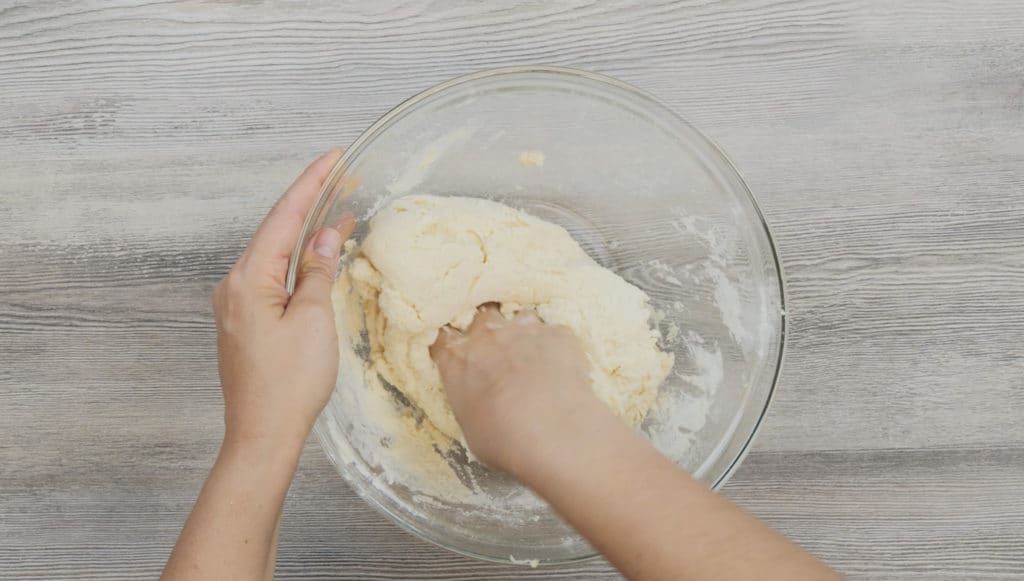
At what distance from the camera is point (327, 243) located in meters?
0.81

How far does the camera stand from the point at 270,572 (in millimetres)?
812

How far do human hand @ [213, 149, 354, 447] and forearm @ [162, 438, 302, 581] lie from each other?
0.07 ft

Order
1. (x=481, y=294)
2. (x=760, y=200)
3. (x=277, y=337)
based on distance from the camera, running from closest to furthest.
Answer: (x=277, y=337), (x=481, y=294), (x=760, y=200)

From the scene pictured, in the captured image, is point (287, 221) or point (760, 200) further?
point (760, 200)

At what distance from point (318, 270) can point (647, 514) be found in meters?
0.48

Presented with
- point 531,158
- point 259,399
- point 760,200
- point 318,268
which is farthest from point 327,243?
point 760,200

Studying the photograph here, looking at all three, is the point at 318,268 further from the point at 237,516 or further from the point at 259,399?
the point at 237,516

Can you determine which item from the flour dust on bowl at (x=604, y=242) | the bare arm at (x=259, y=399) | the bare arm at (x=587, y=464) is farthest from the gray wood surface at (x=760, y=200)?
the bare arm at (x=587, y=464)

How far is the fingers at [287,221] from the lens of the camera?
0.79 m

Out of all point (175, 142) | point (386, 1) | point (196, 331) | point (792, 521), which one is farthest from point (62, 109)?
point (792, 521)

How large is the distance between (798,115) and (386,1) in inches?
26.6

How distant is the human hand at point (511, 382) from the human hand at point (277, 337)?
0.56 ft

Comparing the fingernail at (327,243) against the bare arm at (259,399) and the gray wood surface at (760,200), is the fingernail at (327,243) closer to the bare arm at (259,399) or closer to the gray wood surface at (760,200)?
the bare arm at (259,399)

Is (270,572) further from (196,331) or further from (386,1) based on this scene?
(386,1)
